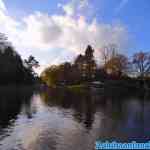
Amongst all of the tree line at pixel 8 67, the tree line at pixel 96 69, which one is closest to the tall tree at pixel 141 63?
the tree line at pixel 96 69

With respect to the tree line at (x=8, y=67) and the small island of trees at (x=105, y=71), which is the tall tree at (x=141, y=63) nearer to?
the small island of trees at (x=105, y=71)

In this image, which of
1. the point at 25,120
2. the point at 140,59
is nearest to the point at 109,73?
the point at 140,59

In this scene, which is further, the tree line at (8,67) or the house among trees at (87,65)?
the house among trees at (87,65)

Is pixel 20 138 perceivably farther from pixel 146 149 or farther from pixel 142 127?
pixel 142 127

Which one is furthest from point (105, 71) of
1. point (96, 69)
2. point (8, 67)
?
point (8, 67)

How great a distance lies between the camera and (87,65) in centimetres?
9094

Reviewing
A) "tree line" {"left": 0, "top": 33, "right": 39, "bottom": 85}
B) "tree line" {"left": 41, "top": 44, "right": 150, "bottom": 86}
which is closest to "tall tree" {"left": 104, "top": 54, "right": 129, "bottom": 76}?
"tree line" {"left": 41, "top": 44, "right": 150, "bottom": 86}

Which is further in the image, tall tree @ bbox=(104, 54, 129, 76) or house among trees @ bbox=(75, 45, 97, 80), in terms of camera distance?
house among trees @ bbox=(75, 45, 97, 80)

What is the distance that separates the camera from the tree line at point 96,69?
81.3 m

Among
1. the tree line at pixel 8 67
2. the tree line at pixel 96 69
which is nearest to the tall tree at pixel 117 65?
the tree line at pixel 96 69

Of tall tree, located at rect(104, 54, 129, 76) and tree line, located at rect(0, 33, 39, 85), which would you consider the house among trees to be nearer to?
tall tree, located at rect(104, 54, 129, 76)

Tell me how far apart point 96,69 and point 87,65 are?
4.06 meters

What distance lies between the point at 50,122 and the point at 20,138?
192 inches

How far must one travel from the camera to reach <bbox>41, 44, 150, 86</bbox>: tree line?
81.3m
